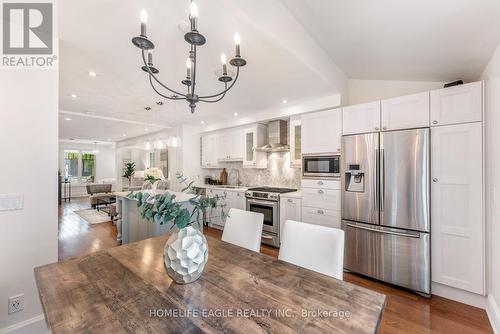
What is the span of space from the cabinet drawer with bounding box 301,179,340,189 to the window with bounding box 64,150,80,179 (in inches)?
450

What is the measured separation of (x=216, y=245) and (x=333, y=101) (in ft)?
8.94

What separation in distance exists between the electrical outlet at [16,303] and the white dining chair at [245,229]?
5.21ft

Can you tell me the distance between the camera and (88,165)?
35.6 feet

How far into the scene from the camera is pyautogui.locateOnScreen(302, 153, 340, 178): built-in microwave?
309 cm

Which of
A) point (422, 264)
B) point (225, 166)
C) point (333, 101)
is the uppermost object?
point (333, 101)

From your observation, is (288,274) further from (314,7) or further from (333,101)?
(333,101)

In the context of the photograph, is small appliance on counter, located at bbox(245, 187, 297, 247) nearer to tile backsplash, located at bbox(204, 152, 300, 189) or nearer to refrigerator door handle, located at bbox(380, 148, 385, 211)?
tile backsplash, located at bbox(204, 152, 300, 189)

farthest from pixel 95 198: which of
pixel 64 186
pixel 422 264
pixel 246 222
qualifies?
pixel 422 264

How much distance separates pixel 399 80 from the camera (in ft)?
10.4

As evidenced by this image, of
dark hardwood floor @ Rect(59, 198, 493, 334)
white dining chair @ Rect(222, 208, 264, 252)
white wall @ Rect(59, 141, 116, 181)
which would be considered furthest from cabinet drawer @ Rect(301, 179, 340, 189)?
white wall @ Rect(59, 141, 116, 181)

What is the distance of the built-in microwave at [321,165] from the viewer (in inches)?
122

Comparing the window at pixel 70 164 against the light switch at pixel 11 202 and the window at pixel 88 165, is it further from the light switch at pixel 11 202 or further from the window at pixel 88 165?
the light switch at pixel 11 202

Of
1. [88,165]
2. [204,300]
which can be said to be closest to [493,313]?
[204,300]

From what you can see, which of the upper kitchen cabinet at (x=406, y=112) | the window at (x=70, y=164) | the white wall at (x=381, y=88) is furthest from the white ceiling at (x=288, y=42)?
the window at (x=70, y=164)
